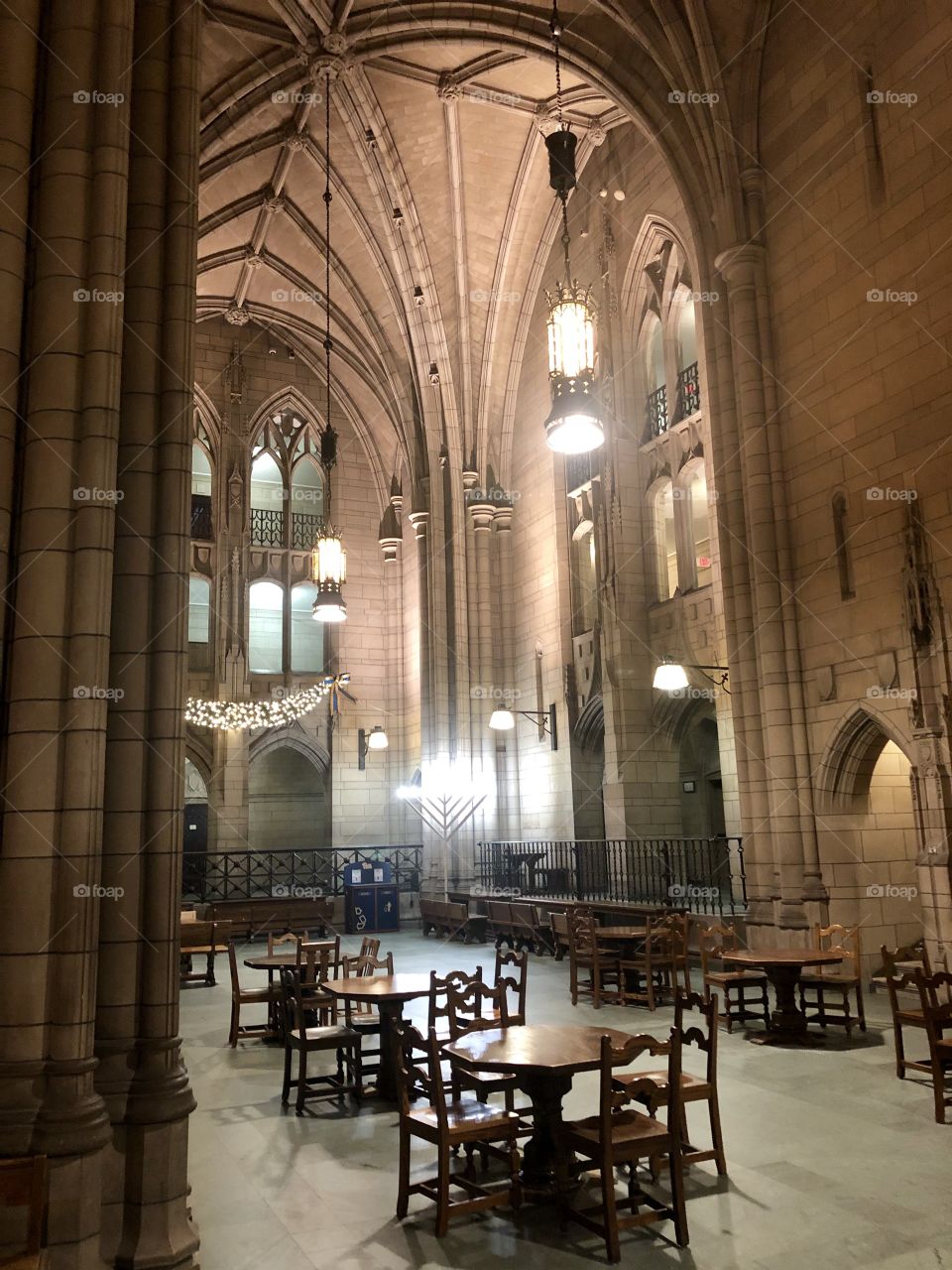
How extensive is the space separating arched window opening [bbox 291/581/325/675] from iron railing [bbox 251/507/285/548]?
1.22 meters

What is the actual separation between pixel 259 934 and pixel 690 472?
1067 centimetres

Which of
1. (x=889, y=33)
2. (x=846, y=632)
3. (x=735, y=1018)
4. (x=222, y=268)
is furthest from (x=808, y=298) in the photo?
(x=222, y=268)

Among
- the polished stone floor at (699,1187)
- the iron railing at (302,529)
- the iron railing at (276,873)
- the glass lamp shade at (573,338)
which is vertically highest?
the iron railing at (302,529)

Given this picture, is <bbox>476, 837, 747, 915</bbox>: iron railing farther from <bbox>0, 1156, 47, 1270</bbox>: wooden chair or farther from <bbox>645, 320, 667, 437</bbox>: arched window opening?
<bbox>0, 1156, 47, 1270</bbox>: wooden chair

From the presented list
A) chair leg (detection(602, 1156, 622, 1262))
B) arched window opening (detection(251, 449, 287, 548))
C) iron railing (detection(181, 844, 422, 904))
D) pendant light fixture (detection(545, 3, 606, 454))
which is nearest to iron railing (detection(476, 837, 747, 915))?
iron railing (detection(181, 844, 422, 904))

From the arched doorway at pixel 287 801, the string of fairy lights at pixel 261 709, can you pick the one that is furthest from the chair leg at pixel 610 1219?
the arched doorway at pixel 287 801

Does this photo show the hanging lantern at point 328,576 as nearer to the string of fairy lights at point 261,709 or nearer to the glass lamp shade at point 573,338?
the glass lamp shade at point 573,338

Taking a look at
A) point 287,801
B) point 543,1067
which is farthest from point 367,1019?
point 287,801

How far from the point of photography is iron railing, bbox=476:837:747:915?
13.9 m

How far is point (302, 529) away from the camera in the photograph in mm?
23453

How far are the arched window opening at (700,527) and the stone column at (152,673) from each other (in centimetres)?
1018

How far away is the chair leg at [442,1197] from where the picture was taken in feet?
15.0

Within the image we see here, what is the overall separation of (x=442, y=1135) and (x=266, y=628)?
19.5m

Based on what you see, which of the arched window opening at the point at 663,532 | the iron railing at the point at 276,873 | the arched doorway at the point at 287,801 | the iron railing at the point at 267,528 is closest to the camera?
the arched window opening at the point at 663,532
